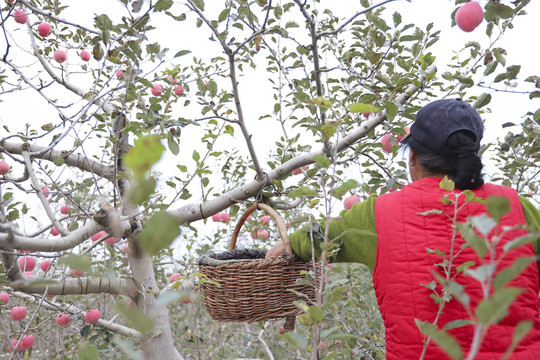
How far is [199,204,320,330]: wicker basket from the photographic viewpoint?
117 cm

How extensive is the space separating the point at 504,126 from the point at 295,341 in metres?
1.43

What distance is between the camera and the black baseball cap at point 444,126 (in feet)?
3.62

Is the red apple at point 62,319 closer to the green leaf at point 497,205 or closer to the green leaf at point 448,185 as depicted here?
the green leaf at point 448,185

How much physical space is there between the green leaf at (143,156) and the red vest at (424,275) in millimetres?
903

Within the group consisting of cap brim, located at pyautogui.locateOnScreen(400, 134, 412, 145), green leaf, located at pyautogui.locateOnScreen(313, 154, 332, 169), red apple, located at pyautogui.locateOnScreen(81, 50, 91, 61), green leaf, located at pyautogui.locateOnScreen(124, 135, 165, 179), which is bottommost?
green leaf, located at pyautogui.locateOnScreen(124, 135, 165, 179)

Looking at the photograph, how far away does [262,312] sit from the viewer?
3.98 ft

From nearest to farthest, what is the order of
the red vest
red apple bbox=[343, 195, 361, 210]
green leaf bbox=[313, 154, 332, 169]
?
green leaf bbox=[313, 154, 332, 169]
the red vest
red apple bbox=[343, 195, 361, 210]

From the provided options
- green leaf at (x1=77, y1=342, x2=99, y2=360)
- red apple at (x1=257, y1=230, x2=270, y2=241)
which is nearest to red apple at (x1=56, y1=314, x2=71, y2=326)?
red apple at (x1=257, y1=230, x2=270, y2=241)

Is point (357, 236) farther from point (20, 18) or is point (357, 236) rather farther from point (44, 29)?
point (44, 29)

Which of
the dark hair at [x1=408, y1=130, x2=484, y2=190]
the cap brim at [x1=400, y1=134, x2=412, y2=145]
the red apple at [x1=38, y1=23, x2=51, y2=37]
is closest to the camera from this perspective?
the dark hair at [x1=408, y1=130, x2=484, y2=190]

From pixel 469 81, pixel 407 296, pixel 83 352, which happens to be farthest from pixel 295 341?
pixel 469 81

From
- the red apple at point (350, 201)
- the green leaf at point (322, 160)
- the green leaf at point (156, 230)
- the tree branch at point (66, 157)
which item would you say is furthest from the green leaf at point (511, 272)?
the tree branch at point (66, 157)

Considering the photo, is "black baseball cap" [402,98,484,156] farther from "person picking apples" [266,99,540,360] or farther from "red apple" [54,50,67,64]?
"red apple" [54,50,67,64]

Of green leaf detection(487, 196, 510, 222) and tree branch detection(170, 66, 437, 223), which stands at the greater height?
tree branch detection(170, 66, 437, 223)
